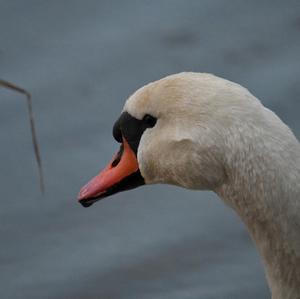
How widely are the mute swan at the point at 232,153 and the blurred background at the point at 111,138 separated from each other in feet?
6.02

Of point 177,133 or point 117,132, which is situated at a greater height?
point 117,132

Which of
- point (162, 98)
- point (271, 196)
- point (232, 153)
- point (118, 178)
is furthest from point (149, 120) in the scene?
point (271, 196)

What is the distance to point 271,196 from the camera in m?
5.45


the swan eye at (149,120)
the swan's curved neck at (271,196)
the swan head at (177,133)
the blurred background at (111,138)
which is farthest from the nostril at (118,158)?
the blurred background at (111,138)

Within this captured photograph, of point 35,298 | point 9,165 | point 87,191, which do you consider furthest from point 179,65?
point 87,191

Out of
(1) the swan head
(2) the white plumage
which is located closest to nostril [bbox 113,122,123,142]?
(1) the swan head

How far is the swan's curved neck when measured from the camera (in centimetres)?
540

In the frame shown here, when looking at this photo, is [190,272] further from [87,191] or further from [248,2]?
[248,2]

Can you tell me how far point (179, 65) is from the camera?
9.06m

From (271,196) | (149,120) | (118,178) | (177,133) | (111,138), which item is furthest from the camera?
(111,138)

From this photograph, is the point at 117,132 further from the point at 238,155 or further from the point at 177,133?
the point at 238,155

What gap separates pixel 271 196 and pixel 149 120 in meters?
0.77

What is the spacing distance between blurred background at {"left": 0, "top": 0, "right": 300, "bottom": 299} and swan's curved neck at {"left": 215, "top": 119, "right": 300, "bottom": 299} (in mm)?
1966

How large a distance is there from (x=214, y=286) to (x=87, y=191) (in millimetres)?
1590
